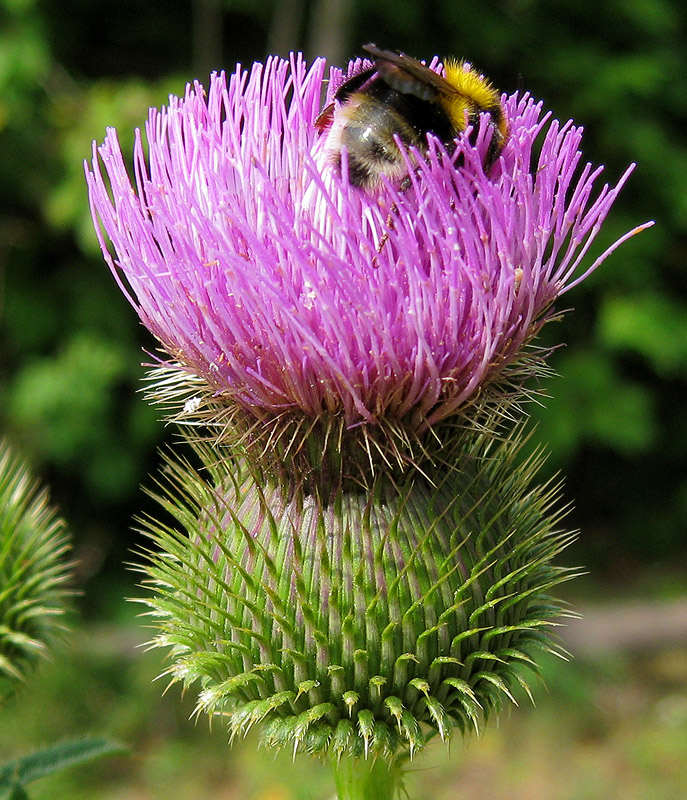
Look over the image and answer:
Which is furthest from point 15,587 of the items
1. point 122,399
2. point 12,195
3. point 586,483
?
point 586,483

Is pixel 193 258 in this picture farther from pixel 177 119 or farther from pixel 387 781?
pixel 387 781

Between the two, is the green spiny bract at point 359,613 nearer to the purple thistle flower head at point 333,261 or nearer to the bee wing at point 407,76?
the purple thistle flower head at point 333,261

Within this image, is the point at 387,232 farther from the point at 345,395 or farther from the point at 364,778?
the point at 364,778

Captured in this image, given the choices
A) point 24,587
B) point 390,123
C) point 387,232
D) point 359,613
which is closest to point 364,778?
point 359,613

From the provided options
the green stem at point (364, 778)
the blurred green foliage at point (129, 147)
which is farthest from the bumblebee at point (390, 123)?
the blurred green foliage at point (129, 147)

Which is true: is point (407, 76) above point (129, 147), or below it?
below
